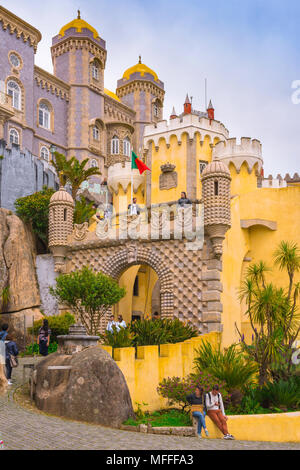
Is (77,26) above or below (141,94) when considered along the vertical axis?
above

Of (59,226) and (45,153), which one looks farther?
(45,153)

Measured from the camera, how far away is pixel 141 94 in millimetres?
53781

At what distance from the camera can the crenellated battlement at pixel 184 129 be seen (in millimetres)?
29844

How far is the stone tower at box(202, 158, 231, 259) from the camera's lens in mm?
20312

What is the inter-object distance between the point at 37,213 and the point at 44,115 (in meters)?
20.2

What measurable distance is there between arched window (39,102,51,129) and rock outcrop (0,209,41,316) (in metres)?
19.8

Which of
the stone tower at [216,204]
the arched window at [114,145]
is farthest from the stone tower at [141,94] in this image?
the stone tower at [216,204]

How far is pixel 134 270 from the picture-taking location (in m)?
26.6

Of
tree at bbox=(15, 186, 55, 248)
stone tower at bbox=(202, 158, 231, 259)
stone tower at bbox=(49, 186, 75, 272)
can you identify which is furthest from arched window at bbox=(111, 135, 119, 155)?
stone tower at bbox=(202, 158, 231, 259)

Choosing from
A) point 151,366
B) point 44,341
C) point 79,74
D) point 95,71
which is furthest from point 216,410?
point 95,71

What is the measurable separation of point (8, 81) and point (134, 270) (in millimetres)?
20907

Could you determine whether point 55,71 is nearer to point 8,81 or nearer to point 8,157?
point 8,81

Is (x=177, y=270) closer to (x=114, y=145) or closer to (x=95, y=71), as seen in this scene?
(x=114, y=145)

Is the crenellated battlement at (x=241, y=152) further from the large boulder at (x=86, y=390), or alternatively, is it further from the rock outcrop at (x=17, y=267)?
the large boulder at (x=86, y=390)
